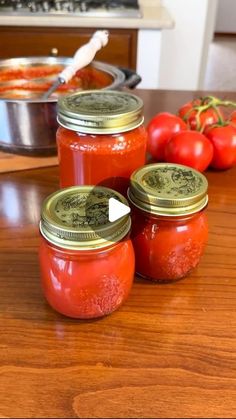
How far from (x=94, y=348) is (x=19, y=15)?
1.43 m

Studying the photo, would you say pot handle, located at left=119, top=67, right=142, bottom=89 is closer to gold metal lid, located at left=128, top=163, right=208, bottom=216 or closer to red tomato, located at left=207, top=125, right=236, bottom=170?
red tomato, located at left=207, top=125, right=236, bottom=170

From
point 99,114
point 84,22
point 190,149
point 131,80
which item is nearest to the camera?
point 99,114

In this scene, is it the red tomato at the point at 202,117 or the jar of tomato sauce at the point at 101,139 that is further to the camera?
the red tomato at the point at 202,117

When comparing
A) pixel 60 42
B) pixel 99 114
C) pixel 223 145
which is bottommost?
pixel 60 42

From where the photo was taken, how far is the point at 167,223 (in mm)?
476

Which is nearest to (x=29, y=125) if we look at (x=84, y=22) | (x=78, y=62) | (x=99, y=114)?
(x=78, y=62)

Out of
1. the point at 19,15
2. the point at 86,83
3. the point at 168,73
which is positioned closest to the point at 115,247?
the point at 86,83

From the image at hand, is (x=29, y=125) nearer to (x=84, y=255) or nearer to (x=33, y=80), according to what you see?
(x=33, y=80)

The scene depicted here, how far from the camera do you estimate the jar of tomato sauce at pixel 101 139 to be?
52 centimetres

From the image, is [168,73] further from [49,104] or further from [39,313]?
[39,313]

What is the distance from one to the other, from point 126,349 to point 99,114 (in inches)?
9.8

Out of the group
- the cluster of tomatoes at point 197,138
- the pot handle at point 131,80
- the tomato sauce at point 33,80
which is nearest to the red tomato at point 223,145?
the cluster of tomatoes at point 197,138

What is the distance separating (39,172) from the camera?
0.73 metres

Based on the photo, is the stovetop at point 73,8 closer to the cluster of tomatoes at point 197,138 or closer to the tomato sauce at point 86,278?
the cluster of tomatoes at point 197,138
